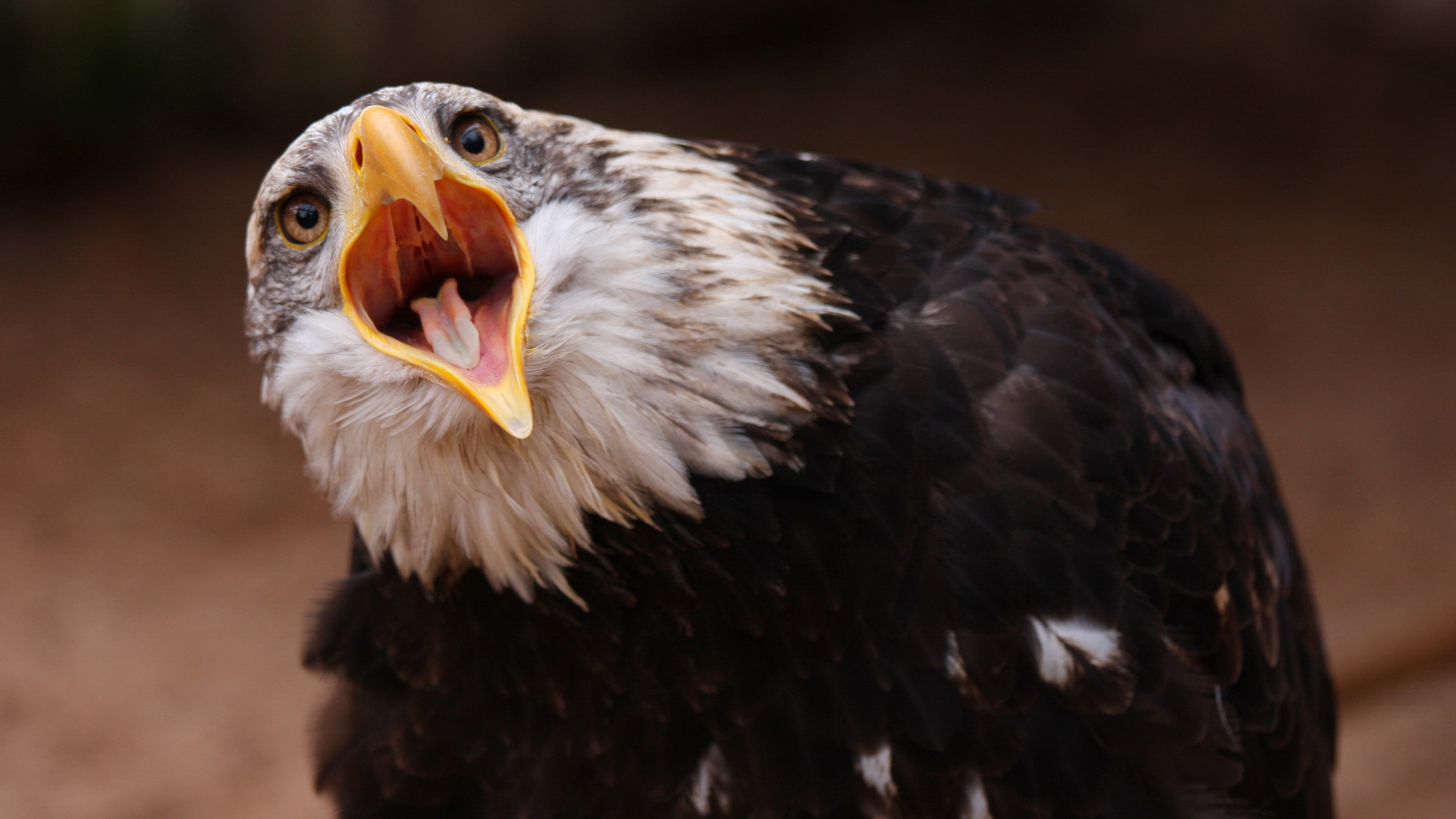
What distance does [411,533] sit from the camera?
2193 mm

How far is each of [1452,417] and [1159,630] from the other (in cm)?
452

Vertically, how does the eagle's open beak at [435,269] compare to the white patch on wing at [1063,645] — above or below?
above

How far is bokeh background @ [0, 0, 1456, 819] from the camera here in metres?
5.14

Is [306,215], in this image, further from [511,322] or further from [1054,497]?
[1054,497]

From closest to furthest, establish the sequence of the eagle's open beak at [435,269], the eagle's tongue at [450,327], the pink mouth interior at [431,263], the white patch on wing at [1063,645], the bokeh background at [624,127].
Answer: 1. the eagle's open beak at [435,269]
2. the eagle's tongue at [450,327]
3. the pink mouth interior at [431,263]
4. the white patch on wing at [1063,645]
5. the bokeh background at [624,127]

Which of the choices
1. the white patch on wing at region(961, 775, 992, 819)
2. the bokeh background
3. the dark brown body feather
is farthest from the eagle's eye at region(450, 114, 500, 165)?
the bokeh background

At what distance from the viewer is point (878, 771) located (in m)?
2.34

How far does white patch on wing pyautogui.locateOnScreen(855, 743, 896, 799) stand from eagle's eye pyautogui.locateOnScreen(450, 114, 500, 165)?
3.90 ft

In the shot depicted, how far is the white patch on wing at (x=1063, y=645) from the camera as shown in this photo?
232 centimetres

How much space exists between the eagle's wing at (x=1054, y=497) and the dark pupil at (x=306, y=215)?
774mm

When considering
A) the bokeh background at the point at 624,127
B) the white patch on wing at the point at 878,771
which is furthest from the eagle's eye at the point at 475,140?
the bokeh background at the point at 624,127

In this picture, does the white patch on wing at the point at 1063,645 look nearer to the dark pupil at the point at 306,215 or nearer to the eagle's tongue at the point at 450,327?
the eagle's tongue at the point at 450,327

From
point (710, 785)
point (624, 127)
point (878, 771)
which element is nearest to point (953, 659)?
point (878, 771)

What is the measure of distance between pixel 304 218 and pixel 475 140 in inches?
11.9
